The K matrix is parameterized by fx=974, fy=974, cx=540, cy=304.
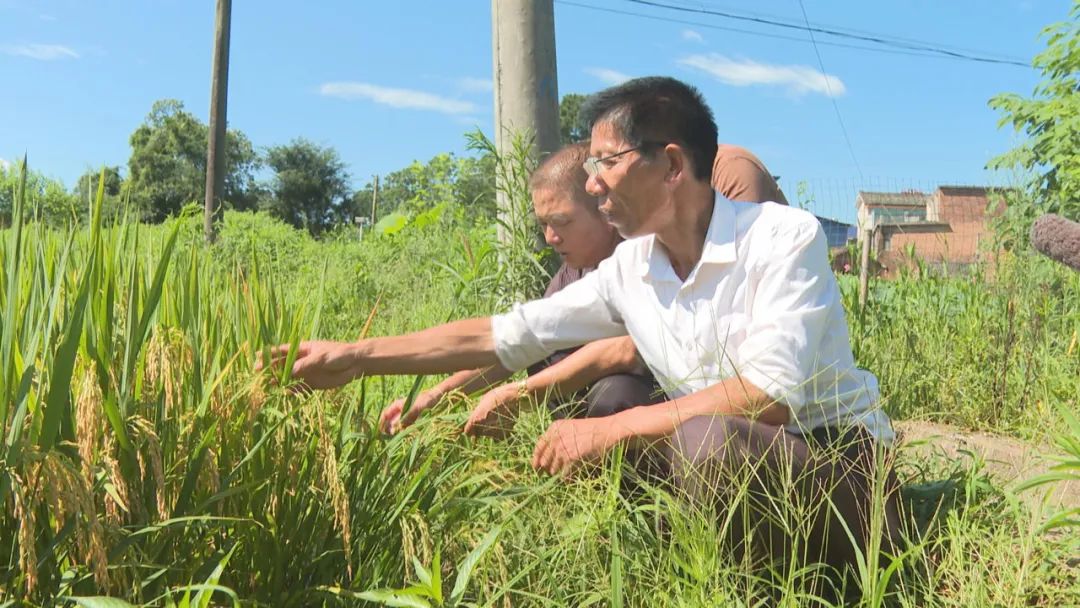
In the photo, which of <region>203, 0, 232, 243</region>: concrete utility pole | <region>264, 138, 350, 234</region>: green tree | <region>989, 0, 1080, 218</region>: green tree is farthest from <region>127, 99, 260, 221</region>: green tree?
<region>989, 0, 1080, 218</region>: green tree

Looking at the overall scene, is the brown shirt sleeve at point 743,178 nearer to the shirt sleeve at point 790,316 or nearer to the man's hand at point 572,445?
the shirt sleeve at point 790,316

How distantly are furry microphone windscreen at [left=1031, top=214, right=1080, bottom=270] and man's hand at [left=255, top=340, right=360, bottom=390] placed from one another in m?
1.54

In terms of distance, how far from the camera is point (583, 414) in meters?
2.77

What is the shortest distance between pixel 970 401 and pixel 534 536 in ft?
11.0

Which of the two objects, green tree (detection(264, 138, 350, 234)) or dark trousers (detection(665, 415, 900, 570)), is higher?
green tree (detection(264, 138, 350, 234))

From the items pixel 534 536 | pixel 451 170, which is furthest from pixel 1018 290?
pixel 451 170

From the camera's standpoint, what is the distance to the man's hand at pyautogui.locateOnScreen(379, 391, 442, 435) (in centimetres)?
223

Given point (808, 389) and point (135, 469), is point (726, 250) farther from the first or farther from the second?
point (135, 469)

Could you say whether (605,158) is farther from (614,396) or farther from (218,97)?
(218,97)

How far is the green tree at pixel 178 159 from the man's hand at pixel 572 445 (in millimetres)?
52455

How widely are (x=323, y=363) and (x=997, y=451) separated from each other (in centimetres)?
267

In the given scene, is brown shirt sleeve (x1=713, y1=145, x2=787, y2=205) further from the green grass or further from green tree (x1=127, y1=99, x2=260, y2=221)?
green tree (x1=127, y1=99, x2=260, y2=221)

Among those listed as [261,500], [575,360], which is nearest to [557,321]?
[575,360]

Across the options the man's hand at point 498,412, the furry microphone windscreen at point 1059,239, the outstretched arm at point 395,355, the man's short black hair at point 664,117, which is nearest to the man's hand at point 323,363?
the outstretched arm at point 395,355
